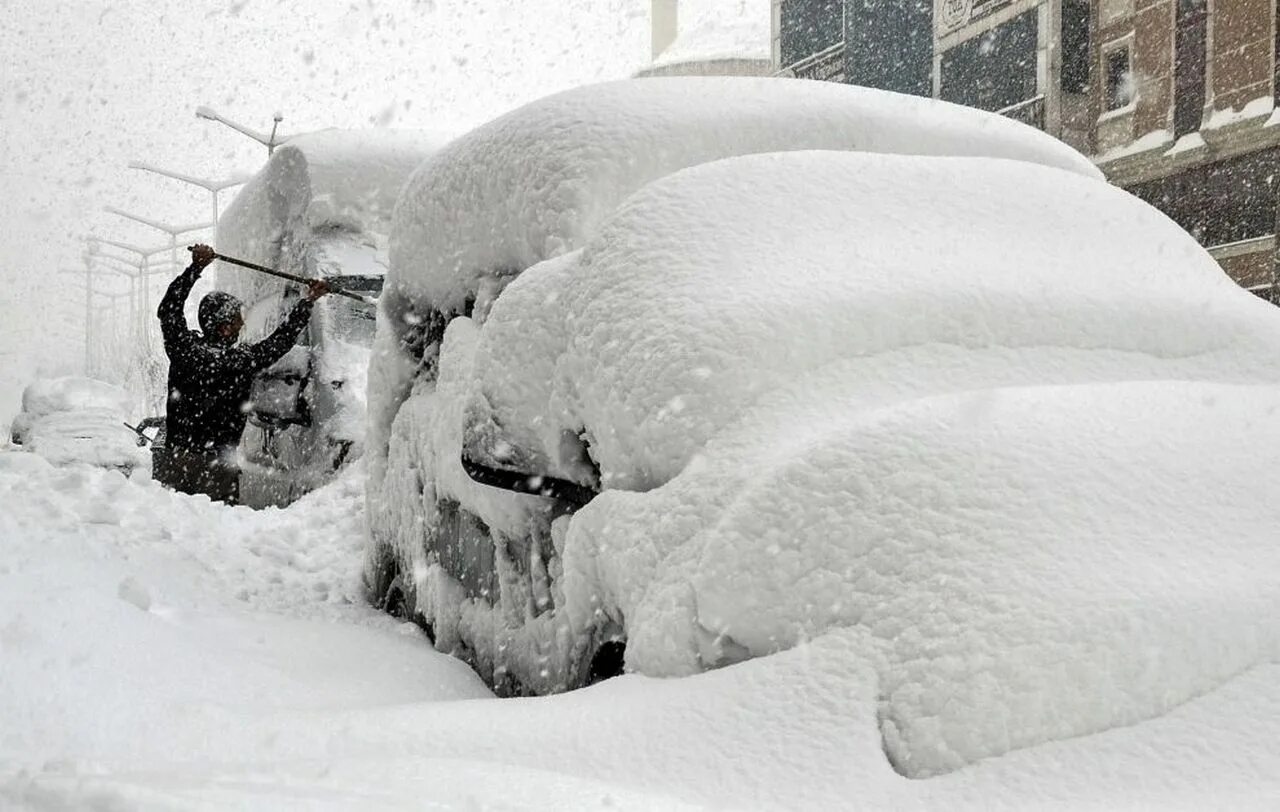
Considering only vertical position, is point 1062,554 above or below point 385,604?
above

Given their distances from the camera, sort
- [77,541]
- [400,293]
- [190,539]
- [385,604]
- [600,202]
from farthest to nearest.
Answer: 1. [190,539]
2. [385,604]
3. [400,293]
4. [77,541]
5. [600,202]

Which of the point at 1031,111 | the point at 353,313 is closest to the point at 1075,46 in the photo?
the point at 1031,111

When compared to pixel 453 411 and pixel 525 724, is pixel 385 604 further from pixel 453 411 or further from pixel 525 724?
pixel 525 724

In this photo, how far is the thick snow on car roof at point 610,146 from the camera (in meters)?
2.79

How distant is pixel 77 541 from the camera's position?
3.46 meters

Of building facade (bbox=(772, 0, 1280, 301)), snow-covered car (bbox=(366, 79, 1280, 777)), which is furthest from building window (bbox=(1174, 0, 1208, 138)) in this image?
snow-covered car (bbox=(366, 79, 1280, 777))

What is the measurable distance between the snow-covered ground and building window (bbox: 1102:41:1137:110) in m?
16.8

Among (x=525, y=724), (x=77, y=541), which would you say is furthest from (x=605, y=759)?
(x=77, y=541)

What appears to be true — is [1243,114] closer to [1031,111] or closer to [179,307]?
[1031,111]

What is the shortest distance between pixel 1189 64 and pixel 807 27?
10566mm

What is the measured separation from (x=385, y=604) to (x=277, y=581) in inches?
18.7

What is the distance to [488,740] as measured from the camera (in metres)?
1.81

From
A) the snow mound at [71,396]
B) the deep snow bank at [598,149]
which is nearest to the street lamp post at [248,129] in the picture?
the snow mound at [71,396]

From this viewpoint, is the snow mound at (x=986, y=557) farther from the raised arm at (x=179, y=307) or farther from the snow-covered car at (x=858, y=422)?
the raised arm at (x=179, y=307)
